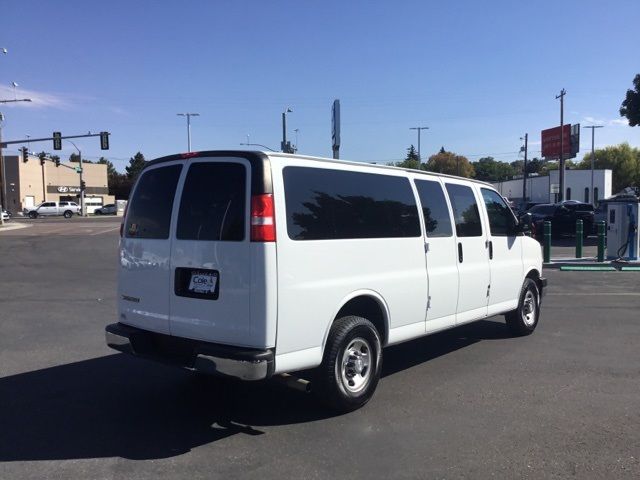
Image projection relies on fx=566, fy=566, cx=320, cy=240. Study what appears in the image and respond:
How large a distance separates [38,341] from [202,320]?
13.8 feet

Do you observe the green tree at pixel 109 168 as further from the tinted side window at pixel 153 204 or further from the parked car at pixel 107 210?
the tinted side window at pixel 153 204

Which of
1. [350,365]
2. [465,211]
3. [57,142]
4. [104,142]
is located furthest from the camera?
[104,142]

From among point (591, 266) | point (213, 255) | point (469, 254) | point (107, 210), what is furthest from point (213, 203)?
point (107, 210)

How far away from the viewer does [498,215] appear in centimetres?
730

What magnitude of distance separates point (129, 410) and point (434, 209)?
3.60 meters

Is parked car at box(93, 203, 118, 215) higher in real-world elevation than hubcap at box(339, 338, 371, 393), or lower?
→ higher

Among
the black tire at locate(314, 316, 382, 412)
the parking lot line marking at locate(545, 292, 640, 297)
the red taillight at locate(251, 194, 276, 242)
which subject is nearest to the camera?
the red taillight at locate(251, 194, 276, 242)

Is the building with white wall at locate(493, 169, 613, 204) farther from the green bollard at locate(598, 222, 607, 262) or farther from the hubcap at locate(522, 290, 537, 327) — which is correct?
the hubcap at locate(522, 290, 537, 327)

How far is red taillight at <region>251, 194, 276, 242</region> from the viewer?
420 cm

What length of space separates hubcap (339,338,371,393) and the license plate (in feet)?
4.22

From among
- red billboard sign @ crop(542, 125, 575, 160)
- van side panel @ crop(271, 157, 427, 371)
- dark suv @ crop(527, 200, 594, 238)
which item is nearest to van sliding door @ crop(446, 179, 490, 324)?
van side panel @ crop(271, 157, 427, 371)

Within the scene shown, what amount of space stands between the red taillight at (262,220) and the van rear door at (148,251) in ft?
2.99

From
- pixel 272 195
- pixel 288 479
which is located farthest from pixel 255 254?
pixel 288 479

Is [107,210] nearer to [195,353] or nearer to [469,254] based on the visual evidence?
[469,254]
